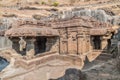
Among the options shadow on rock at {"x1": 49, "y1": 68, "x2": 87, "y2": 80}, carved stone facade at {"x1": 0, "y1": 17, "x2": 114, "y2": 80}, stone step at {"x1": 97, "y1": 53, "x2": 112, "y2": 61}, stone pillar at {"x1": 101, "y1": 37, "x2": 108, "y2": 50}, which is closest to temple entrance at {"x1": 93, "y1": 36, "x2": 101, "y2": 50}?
carved stone facade at {"x1": 0, "y1": 17, "x2": 114, "y2": 80}

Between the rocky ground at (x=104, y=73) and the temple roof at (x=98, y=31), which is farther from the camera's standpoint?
the temple roof at (x=98, y=31)

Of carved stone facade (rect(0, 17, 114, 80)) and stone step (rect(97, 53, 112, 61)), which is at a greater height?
carved stone facade (rect(0, 17, 114, 80))

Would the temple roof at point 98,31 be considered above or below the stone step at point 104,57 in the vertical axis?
above

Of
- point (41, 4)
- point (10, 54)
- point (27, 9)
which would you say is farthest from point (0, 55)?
point (41, 4)

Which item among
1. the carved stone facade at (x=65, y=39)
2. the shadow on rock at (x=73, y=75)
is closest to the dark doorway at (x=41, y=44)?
the carved stone facade at (x=65, y=39)

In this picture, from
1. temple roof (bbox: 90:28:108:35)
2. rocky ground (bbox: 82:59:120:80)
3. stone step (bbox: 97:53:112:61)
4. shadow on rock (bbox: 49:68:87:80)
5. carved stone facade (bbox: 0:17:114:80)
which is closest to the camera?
shadow on rock (bbox: 49:68:87:80)

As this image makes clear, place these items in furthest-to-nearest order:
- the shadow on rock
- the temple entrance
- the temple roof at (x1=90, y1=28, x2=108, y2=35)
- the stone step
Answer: the temple entrance < the temple roof at (x1=90, y1=28, x2=108, y2=35) < the stone step < the shadow on rock

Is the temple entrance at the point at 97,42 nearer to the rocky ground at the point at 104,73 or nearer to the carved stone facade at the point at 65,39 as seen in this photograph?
the carved stone facade at the point at 65,39

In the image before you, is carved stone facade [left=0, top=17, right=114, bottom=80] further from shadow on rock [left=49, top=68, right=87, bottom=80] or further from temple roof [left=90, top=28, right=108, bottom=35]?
shadow on rock [left=49, top=68, right=87, bottom=80]

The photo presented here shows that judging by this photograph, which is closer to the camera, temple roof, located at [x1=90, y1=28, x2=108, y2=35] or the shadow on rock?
the shadow on rock

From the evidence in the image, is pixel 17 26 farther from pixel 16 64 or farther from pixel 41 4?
pixel 41 4

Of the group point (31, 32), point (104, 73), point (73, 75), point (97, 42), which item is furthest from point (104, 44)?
point (73, 75)

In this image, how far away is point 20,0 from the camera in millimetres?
62062

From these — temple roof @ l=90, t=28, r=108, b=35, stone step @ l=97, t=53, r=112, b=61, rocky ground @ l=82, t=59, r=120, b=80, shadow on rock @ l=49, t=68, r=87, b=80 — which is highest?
temple roof @ l=90, t=28, r=108, b=35
